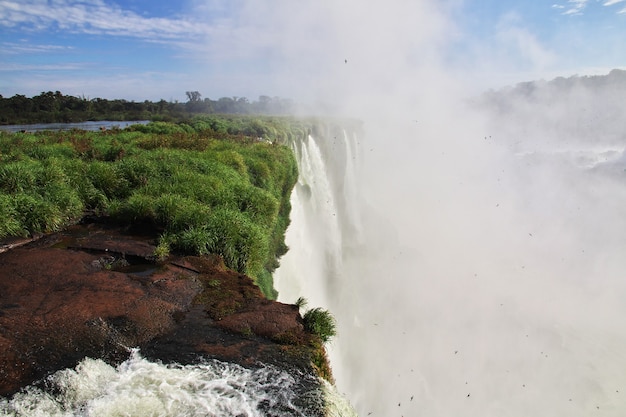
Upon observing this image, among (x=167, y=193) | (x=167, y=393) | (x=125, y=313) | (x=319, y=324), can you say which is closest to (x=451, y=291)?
(x=167, y=193)

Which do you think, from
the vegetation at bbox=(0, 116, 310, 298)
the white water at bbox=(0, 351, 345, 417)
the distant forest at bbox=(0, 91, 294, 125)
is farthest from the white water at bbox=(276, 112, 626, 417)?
the distant forest at bbox=(0, 91, 294, 125)

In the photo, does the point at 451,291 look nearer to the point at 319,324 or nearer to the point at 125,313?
the point at 319,324

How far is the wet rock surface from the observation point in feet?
13.1

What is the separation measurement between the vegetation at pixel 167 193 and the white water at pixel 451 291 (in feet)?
12.9

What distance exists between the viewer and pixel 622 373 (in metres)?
25.0

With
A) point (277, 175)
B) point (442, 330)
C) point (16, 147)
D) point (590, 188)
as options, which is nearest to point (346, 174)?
point (442, 330)

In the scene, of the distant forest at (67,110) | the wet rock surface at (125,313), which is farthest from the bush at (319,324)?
the distant forest at (67,110)

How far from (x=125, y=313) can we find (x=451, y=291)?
107ft

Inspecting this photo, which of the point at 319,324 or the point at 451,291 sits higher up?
the point at 319,324

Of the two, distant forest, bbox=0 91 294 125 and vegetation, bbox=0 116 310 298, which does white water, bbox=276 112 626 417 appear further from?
distant forest, bbox=0 91 294 125

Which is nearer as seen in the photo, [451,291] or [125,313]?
[125,313]

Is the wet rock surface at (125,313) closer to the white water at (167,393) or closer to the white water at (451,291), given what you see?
the white water at (167,393)

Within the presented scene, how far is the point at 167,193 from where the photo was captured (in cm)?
891

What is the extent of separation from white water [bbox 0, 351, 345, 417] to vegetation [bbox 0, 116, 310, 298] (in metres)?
2.95
